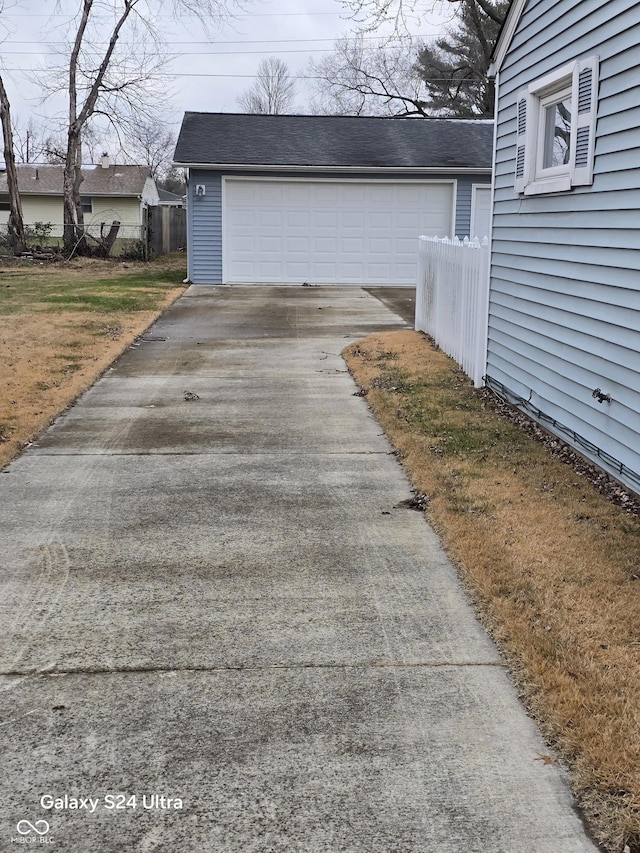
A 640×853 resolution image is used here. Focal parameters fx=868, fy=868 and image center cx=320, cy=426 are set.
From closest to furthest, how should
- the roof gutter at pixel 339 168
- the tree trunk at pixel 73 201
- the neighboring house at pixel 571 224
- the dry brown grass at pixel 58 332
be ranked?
the neighboring house at pixel 571 224 → the dry brown grass at pixel 58 332 → the roof gutter at pixel 339 168 → the tree trunk at pixel 73 201

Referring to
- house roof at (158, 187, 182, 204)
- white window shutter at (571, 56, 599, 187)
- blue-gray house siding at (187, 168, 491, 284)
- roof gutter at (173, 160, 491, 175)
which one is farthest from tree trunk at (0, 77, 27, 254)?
house roof at (158, 187, 182, 204)

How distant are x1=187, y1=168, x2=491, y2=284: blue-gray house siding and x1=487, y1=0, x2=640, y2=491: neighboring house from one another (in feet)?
38.6

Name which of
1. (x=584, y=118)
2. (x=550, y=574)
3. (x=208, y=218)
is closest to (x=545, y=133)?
(x=584, y=118)

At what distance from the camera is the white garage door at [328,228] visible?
64.5ft

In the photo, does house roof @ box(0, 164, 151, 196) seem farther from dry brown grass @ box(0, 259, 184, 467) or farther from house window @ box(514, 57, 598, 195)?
house window @ box(514, 57, 598, 195)

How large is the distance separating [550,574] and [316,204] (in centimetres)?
1668

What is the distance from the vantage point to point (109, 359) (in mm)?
10180

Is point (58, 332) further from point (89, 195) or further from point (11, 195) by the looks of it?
point (89, 195)

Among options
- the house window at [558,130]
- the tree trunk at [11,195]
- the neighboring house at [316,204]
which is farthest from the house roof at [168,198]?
the house window at [558,130]

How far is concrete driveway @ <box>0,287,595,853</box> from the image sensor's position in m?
2.53

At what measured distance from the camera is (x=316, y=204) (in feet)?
65.1

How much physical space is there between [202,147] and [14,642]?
17675 millimetres

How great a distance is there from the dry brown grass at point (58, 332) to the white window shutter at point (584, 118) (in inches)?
179

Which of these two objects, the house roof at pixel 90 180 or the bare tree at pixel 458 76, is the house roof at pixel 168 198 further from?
the bare tree at pixel 458 76
